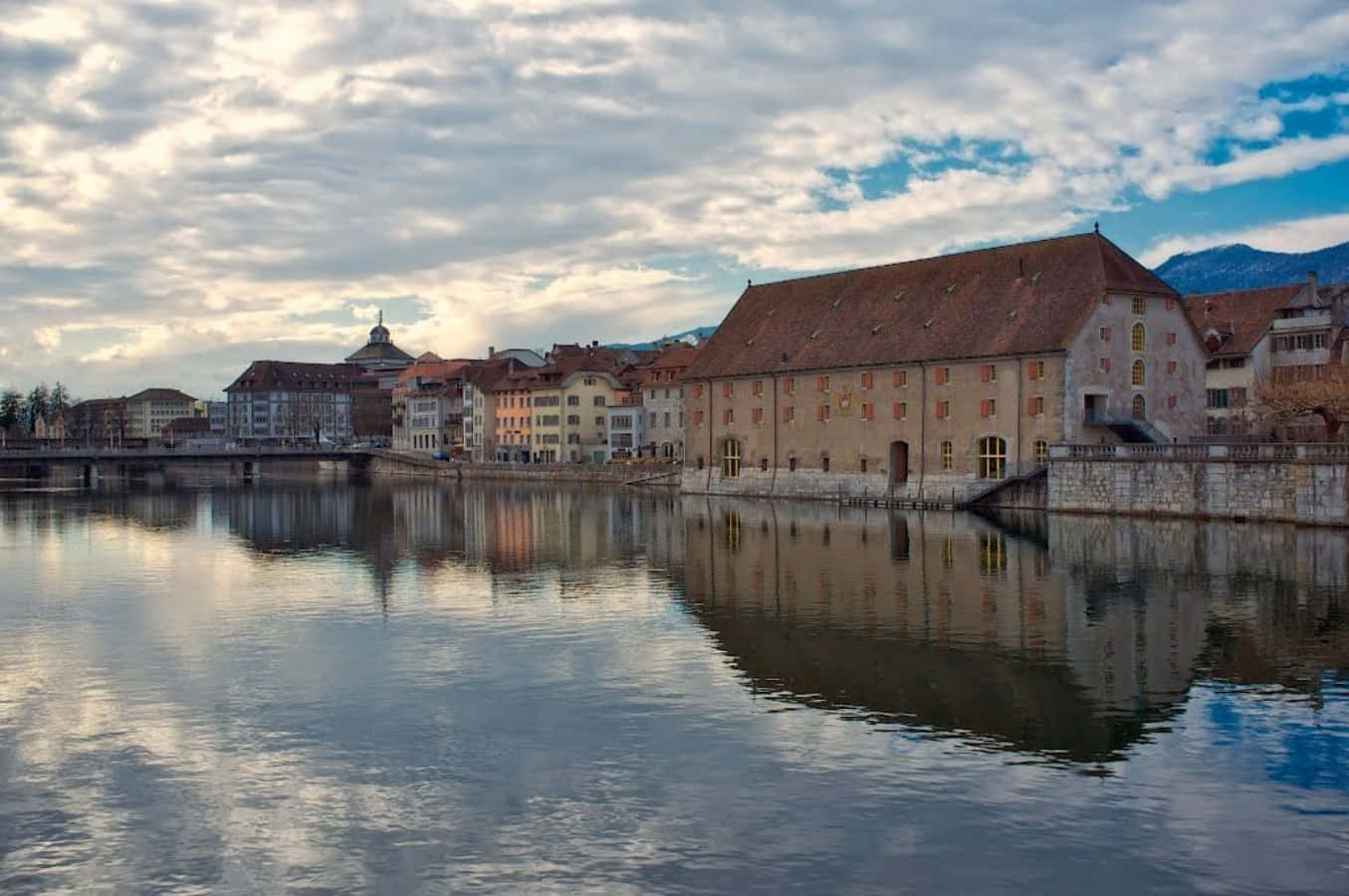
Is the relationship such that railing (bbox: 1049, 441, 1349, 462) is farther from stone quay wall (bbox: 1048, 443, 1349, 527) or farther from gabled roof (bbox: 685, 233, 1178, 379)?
gabled roof (bbox: 685, 233, 1178, 379)

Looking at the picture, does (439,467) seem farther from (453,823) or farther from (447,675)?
(453,823)

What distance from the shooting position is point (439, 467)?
150 m

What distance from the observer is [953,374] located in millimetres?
77125

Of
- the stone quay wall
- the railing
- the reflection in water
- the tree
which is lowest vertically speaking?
the reflection in water

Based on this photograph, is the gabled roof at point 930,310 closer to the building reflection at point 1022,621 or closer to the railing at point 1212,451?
the railing at point 1212,451

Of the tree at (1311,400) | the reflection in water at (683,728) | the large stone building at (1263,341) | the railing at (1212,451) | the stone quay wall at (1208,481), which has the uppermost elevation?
the large stone building at (1263,341)

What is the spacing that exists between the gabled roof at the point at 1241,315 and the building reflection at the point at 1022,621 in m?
38.8

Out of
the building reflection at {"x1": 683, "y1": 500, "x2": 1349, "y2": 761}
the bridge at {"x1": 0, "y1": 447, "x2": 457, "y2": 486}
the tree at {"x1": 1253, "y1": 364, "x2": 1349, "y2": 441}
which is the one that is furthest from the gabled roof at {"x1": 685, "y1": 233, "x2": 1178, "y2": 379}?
the bridge at {"x1": 0, "y1": 447, "x2": 457, "y2": 486}

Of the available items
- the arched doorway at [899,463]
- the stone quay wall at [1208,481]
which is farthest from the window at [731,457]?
the stone quay wall at [1208,481]

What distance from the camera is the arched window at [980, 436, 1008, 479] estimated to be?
74312mm

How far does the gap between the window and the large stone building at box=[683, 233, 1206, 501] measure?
0.12 metres

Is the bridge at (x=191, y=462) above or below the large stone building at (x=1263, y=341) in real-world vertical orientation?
below

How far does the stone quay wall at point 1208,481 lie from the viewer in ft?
183

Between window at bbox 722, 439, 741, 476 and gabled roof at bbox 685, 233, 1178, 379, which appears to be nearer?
gabled roof at bbox 685, 233, 1178, 379
